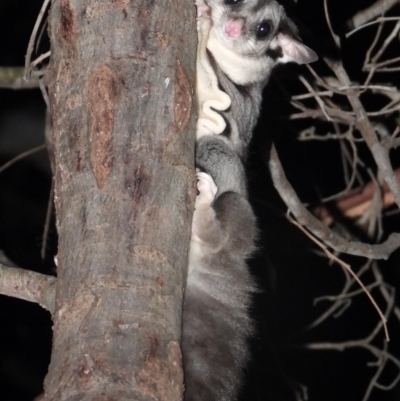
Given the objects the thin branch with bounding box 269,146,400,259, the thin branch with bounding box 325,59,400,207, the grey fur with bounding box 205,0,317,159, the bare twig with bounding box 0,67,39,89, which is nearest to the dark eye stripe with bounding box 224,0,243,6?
the grey fur with bounding box 205,0,317,159

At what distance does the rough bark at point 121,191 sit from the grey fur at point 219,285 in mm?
455

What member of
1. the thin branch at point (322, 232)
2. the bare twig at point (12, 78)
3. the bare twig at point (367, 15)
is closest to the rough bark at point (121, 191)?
the bare twig at point (12, 78)

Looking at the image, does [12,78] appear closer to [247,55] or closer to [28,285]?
[247,55]

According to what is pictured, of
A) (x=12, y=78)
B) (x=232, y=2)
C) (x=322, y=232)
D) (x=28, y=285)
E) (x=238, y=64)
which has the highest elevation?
(x=232, y=2)

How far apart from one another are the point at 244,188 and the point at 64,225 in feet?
4.46

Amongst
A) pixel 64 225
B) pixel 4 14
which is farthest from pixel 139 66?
pixel 4 14

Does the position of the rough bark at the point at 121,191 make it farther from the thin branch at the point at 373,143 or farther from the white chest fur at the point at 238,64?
the thin branch at the point at 373,143

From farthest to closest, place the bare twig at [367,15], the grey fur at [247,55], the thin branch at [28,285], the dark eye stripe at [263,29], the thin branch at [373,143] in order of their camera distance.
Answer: the bare twig at [367,15], the dark eye stripe at [263,29], the thin branch at [373,143], the grey fur at [247,55], the thin branch at [28,285]

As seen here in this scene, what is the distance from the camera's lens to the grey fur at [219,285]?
2.16 meters

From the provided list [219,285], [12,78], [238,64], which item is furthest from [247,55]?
[219,285]

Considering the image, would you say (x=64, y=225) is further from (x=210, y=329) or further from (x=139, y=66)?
(x=210, y=329)

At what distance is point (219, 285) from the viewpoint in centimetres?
257

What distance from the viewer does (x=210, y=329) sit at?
232cm

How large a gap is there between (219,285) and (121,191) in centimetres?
88
